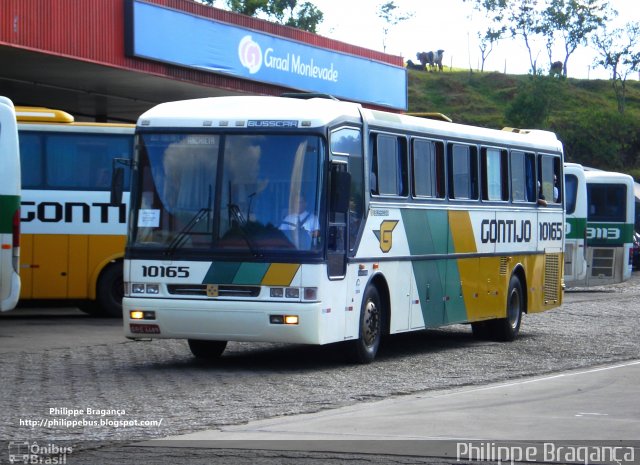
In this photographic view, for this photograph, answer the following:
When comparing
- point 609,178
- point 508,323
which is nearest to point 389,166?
point 508,323

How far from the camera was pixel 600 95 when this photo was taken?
108m

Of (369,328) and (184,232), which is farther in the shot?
(369,328)

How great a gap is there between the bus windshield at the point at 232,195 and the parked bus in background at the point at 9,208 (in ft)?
11.1

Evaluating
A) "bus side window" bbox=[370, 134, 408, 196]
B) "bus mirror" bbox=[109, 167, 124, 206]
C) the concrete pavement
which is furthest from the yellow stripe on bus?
"bus mirror" bbox=[109, 167, 124, 206]

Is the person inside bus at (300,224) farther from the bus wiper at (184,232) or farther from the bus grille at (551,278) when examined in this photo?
the bus grille at (551,278)

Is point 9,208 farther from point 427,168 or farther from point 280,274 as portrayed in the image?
point 427,168

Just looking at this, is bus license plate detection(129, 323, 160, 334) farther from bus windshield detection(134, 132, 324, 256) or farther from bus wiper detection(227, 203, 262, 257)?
bus wiper detection(227, 203, 262, 257)

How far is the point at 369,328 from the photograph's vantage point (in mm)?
14461

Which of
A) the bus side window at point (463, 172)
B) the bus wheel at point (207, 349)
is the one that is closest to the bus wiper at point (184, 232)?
the bus wheel at point (207, 349)

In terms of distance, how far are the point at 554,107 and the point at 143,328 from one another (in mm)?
85137

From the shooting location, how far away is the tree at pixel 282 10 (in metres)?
91.1

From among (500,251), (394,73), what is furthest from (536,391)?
(394,73)

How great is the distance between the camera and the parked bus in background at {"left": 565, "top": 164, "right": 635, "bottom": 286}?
3128 centimetres

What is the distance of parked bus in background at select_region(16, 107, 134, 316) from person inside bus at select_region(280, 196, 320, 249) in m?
8.02
